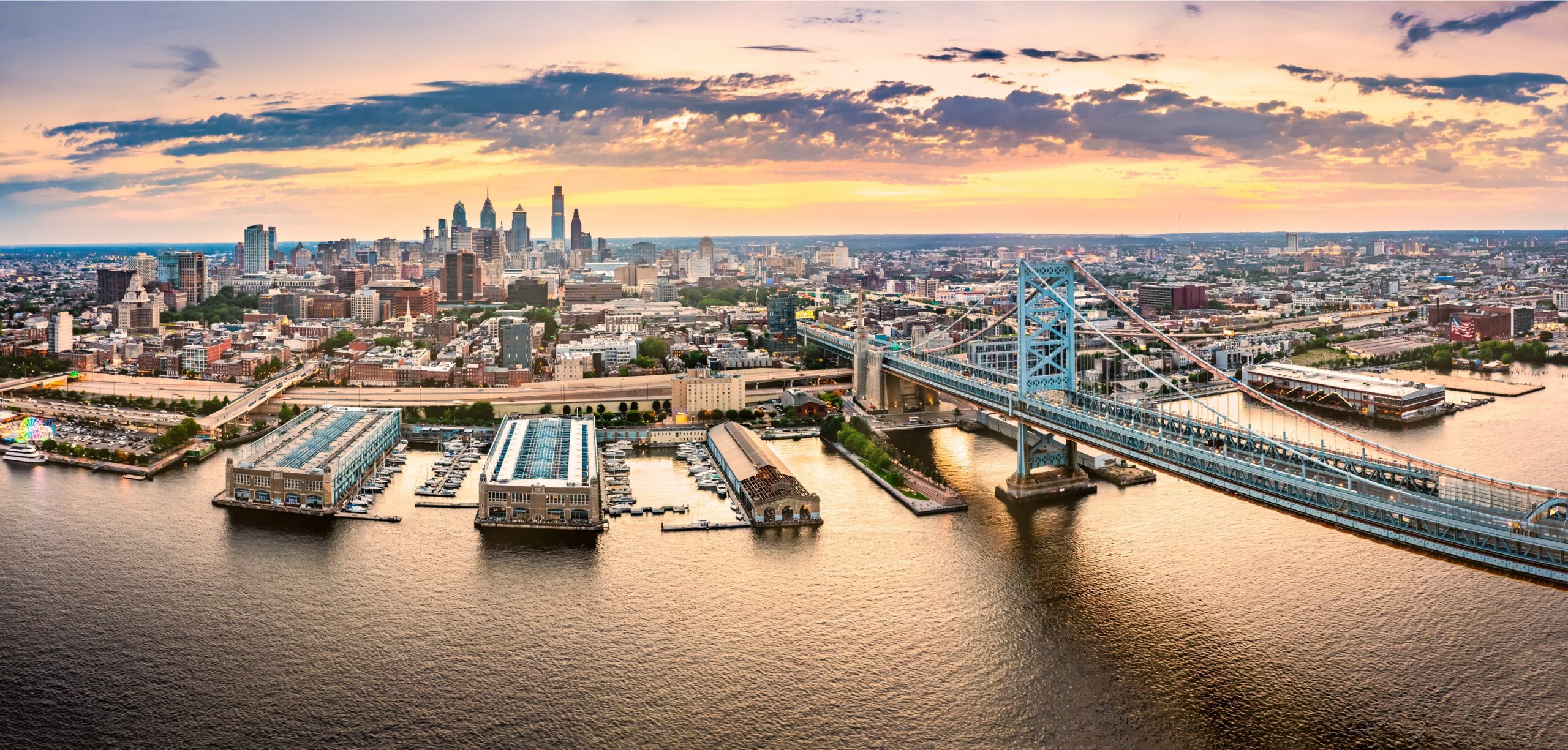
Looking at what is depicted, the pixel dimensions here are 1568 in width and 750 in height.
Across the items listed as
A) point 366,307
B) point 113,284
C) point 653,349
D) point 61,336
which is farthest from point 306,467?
point 113,284

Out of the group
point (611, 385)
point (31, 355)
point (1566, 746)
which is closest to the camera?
point (1566, 746)

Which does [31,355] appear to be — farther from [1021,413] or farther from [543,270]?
[543,270]

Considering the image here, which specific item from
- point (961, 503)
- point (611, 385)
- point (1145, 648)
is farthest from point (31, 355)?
point (1145, 648)

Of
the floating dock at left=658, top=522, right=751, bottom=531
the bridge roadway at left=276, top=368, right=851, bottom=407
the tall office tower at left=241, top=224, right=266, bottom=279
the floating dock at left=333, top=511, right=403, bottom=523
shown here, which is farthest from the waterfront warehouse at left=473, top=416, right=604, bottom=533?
the tall office tower at left=241, top=224, right=266, bottom=279

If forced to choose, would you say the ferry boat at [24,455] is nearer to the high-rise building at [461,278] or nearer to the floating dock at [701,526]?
the floating dock at [701,526]

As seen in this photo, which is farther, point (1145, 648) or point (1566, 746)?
point (1145, 648)

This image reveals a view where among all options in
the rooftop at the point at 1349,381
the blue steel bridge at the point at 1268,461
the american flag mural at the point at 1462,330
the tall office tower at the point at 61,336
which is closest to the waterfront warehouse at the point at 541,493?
the blue steel bridge at the point at 1268,461

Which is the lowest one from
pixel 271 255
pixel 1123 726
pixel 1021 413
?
pixel 1123 726
